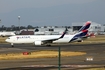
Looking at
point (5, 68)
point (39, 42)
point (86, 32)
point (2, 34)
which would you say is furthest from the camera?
point (2, 34)

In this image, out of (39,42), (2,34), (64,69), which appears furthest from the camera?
(2,34)

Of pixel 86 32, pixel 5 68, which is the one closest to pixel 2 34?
pixel 86 32

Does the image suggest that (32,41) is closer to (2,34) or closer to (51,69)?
(51,69)

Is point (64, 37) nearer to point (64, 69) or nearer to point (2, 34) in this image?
point (64, 69)

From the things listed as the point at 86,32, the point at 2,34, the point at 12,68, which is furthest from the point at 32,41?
the point at 2,34

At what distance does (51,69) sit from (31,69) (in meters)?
1.55

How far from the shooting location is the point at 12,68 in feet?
76.2

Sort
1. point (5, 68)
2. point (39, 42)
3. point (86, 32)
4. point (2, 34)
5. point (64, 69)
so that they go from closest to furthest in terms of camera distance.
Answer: point (64, 69), point (5, 68), point (39, 42), point (86, 32), point (2, 34)

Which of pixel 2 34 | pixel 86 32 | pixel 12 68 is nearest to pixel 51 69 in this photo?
pixel 12 68

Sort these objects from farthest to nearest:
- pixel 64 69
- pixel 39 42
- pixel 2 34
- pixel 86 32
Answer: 1. pixel 2 34
2. pixel 86 32
3. pixel 39 42
4. pixel 64 69

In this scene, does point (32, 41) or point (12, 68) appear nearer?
point (12, 68)

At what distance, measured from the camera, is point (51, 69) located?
22.1 m

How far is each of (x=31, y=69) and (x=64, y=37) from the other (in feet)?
152

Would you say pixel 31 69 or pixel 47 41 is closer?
pixel 31 69
